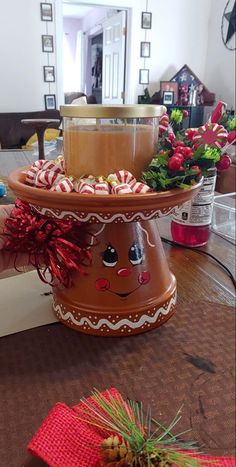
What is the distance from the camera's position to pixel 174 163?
403 mm

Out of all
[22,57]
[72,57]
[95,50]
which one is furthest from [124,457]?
[72,57]

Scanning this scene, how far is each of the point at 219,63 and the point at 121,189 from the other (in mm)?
3889

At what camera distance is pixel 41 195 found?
39cm

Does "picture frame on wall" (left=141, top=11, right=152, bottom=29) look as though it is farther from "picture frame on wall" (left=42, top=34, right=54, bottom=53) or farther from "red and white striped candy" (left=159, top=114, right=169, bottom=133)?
"red and white striped candy" (left=159, top=114, right=169, bottom=133)

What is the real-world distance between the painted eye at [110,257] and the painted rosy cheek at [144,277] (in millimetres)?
37

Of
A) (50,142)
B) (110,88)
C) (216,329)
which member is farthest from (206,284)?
(110,88)

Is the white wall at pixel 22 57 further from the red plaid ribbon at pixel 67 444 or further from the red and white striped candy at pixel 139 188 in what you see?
the red plaid ribbon at pixel 67 444

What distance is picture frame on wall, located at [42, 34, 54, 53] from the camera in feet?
11.0

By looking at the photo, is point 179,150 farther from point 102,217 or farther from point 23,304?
point 23,304

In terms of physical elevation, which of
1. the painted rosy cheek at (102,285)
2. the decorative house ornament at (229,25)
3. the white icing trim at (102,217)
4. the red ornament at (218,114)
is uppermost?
the decorative house ornament at (229,25)

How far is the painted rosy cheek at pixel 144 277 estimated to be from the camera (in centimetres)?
46

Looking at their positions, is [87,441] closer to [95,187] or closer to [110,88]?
[95,187]

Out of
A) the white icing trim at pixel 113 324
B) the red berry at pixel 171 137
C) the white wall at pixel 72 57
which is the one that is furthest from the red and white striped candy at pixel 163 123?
Answer: the white wall at pixel 72 57

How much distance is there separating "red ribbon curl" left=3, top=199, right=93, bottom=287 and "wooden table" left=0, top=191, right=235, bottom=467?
0.27ft
